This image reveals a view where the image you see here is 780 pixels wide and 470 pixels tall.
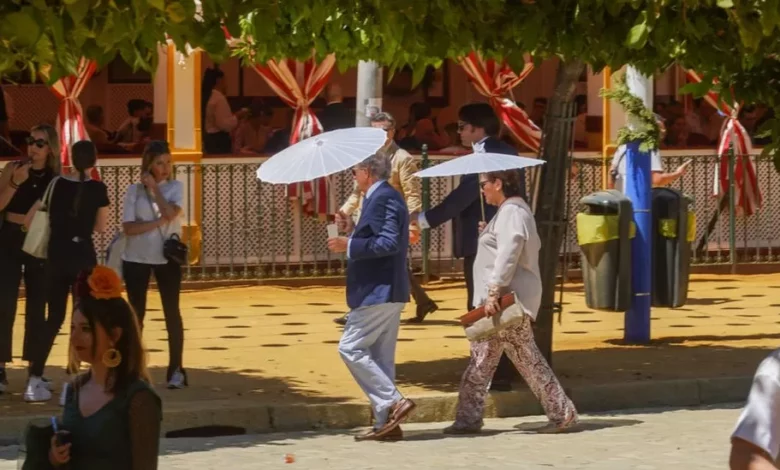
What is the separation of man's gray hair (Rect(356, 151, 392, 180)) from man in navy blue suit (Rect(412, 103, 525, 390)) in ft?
4.04

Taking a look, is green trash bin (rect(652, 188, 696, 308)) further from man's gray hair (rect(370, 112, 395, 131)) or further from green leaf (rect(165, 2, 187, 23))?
green leaf (rect(165, 2, 187, 23))

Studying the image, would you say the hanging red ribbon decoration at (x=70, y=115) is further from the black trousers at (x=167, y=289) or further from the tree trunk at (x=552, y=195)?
the tree trunk at (x=552, y=195)

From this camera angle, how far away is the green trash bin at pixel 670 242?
579 inches

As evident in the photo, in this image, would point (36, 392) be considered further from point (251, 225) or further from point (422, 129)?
point (422, 129)

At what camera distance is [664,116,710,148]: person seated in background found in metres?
21.6

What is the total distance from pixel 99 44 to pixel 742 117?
15188 millimetres

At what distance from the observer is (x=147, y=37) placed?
274 inches

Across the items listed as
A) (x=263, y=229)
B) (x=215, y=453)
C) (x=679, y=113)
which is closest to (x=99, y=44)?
(x=215, y=453)

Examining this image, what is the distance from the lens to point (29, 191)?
1198cm

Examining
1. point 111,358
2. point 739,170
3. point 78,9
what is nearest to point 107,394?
point 111,358

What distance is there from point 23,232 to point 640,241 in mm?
5034

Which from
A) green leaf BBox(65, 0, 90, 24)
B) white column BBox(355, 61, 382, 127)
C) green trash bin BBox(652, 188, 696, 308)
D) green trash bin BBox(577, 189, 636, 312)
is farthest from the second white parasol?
green leaf BBox(65, 0, 90, 24)

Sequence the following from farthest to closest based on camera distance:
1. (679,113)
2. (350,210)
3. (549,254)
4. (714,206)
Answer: (679,113) < (714,206) < (350,210) < (549,254)

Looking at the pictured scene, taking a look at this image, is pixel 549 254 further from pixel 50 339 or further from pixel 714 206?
pixel 714 206
